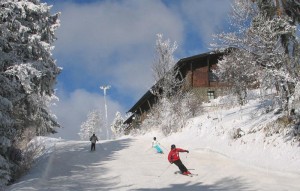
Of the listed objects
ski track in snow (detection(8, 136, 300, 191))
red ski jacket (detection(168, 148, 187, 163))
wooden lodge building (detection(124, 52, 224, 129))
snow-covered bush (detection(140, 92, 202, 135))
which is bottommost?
ski track in snow (detection(8, 136, 300, 191))

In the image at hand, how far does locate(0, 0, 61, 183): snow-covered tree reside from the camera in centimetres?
1780

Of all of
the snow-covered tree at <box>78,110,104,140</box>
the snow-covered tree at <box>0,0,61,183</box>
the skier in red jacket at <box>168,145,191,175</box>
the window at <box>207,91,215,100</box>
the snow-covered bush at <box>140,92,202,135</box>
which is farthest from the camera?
the snow-covered tree at <box>78,110,104,140</box>

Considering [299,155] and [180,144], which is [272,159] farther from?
[180,144]

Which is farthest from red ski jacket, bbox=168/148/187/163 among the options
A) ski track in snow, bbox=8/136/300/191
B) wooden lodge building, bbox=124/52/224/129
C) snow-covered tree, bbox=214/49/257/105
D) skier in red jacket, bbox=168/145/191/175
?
wooden lodge building, bbox=124/52/224/129

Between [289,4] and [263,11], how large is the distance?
1.28m

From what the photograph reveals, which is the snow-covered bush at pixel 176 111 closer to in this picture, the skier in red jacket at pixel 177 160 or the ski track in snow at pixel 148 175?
the ski track in snow at pixel 148 175

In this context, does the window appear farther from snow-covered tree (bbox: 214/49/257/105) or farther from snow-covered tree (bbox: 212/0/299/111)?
snow-covered tree (bbox: 212/0/299/111)

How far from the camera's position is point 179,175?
19.0 metres

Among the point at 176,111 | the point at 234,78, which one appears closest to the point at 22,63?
the point at 176,111

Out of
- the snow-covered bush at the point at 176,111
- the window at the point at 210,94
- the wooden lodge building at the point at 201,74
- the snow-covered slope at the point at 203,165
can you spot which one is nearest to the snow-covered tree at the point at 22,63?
the snow-covered slope at the point at 203,165

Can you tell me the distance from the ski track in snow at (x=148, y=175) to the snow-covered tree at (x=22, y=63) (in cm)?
207

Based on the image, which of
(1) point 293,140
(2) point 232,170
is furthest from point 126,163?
(1) point 293,140

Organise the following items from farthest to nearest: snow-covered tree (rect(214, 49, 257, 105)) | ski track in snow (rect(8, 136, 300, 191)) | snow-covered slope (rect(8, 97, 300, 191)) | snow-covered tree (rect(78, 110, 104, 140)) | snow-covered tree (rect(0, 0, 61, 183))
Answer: snow-covered tree (rect(78, 110, 104, 140)), snow-covered tree (rect(214, 49, 257, 105)), snow-covered tree (rect(0, 0, 61, 183)), snow-covered slope (rect(8, 97, 300, 191)), ski track in snow (rect(8, 136, 300, 191))

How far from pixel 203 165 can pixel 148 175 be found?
3.06 metres
